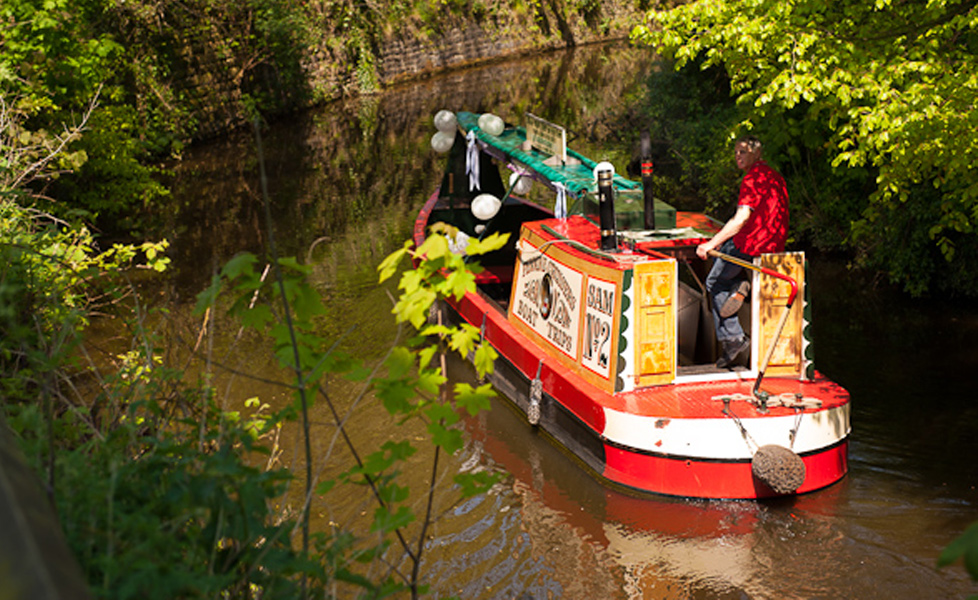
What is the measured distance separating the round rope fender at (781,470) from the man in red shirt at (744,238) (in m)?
1.04

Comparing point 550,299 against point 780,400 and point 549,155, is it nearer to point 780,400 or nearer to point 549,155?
point 549,155

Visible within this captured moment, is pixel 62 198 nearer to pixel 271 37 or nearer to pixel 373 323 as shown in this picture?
pixel 373 323

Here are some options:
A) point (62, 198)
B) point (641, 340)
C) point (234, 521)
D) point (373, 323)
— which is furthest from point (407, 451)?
point (62, 198)

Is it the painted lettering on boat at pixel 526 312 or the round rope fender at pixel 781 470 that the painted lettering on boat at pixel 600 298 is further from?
the round rope fender at pixel 781 470

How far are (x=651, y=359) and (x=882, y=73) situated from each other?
3.58m

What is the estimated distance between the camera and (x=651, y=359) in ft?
21.1

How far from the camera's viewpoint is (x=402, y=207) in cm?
1590

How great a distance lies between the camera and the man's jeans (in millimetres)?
6516

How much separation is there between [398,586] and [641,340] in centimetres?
388

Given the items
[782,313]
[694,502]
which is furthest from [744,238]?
[694,502]

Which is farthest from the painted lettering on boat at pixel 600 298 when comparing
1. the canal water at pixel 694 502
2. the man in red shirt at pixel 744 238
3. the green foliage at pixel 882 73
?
the green foliage at pixel 882 73

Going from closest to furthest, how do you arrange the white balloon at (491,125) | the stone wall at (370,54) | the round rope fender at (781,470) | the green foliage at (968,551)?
the green foliage at (968,551), the round rope fender at (781,470), the white balloon at (491,125), the stone wall at (370,54)

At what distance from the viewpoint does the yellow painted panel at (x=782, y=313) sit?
245 inches

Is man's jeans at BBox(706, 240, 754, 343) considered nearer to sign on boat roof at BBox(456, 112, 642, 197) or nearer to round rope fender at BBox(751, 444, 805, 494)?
round rope fender at BBox(751, 444, 805, 494)
